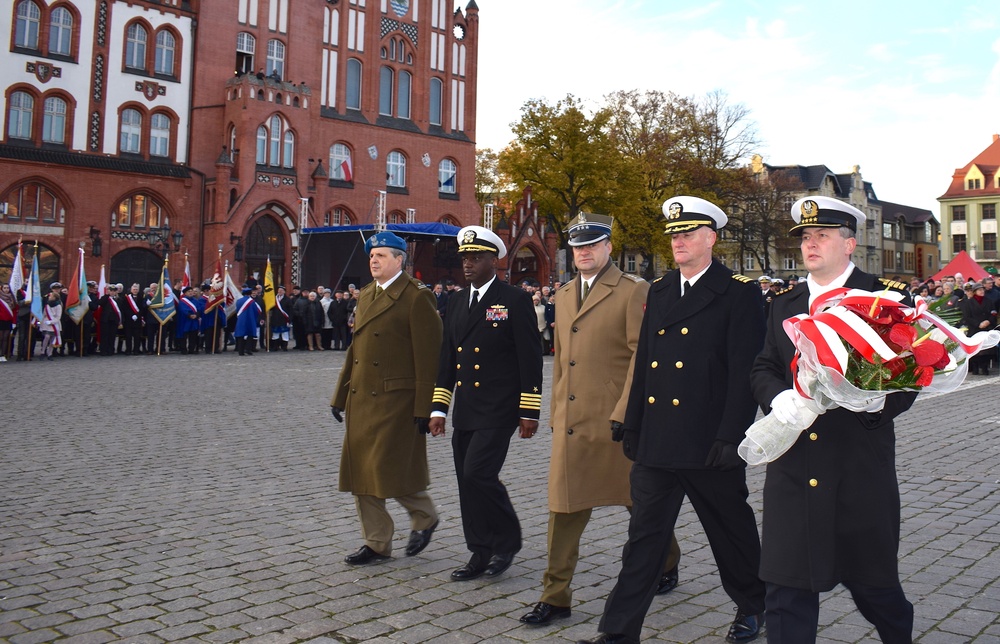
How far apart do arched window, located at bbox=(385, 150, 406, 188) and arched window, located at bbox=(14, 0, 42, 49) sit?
17403 mm

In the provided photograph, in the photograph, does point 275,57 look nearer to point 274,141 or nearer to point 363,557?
point 274,141

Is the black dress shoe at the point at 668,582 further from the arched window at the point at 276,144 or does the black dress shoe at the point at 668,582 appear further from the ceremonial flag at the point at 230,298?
the arched window at the point at 276,144

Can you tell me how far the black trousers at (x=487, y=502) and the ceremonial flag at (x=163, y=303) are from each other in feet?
69.7

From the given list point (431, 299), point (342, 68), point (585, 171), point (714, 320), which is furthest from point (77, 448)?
point (585, 171)

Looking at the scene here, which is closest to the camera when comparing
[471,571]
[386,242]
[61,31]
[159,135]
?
[471,571]

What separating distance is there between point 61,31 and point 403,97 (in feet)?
56.8

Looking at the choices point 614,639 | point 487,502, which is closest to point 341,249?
point 487,502

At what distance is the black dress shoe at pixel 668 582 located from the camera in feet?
16.5

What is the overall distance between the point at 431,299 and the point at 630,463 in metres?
1.77

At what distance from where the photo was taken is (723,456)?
3.95 m

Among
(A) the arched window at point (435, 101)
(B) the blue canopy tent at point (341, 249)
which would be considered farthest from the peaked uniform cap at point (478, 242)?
(A) the arched window at point (435, 101)

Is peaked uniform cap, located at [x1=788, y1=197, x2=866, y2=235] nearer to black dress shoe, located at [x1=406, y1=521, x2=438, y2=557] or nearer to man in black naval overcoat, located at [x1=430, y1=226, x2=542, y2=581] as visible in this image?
man in black naval overcoat, located at [x1=430, y1=226, x2=542, y2=581]

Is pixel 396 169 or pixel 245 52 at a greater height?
pixel 245 52

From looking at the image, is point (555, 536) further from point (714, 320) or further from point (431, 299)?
point (431, 299)
